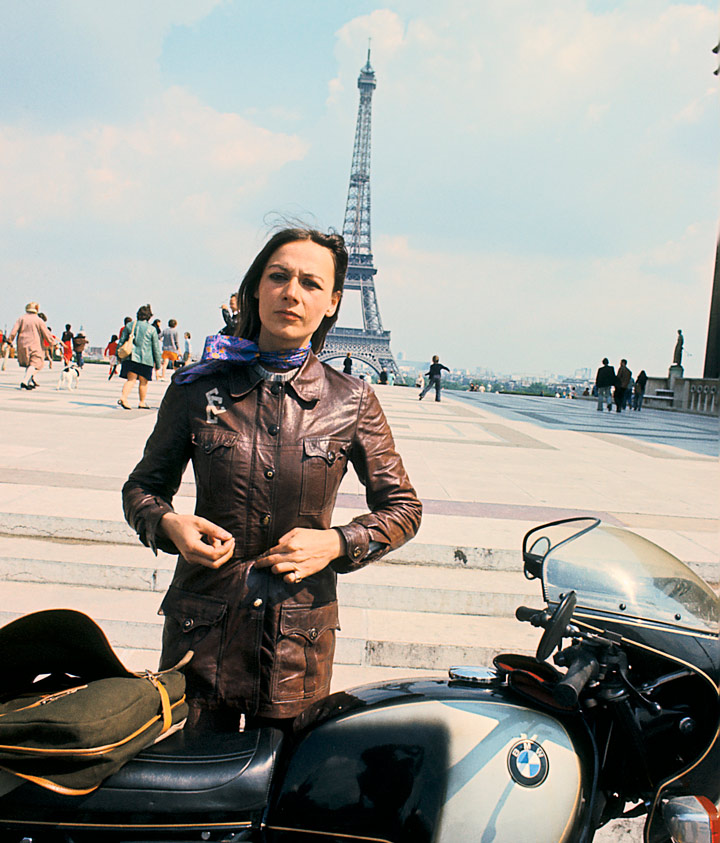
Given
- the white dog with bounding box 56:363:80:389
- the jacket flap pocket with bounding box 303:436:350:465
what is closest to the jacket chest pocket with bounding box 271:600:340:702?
the jacket flap pocket with bounding box 303:436:350:465

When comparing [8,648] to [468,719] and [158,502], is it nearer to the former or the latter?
[158,502]

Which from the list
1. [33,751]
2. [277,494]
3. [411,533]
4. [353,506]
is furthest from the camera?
[353,506]

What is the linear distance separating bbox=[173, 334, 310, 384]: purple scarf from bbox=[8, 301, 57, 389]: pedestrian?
12108 millimetres

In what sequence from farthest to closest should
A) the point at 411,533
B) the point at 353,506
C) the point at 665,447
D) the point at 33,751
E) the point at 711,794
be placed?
1. the point at 665,447
2. the point at 353,506
3. the point at 411,533
4. the point at 711,794
5. the point at 33,751

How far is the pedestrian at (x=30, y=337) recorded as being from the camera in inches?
492

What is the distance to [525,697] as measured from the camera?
4.59 feet


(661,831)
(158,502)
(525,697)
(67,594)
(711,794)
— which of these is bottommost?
(67,594)

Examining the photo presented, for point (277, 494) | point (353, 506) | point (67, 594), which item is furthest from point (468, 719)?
point (353, 506)

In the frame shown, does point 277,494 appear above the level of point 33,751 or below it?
above

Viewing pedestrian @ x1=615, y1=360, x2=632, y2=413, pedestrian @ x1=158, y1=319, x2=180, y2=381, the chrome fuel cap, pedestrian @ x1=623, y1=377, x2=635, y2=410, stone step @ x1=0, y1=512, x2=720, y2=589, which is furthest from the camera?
pedestrian @ x1=623, y1=377, x2=635, y2=410

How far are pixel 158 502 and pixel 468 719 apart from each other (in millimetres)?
782

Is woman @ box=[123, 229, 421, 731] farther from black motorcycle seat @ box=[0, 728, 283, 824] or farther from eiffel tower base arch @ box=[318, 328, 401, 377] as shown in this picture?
eiffel tower base arch @ box=[318, 328, 401, 377]

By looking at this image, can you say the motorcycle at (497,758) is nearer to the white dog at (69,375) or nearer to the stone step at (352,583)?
the stone step at (352,583)

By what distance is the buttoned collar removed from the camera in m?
1.61
